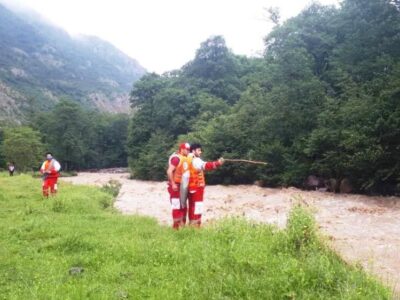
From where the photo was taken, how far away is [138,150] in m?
58.4

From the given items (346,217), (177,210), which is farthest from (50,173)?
(346,217)

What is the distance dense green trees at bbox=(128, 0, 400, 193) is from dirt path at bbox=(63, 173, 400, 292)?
2.02 m

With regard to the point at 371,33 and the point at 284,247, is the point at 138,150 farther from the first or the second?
the point at 284,247

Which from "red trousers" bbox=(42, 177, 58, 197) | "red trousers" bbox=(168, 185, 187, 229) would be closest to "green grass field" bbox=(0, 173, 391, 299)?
"red trousers" bbox=(168, 185, 187, 229)

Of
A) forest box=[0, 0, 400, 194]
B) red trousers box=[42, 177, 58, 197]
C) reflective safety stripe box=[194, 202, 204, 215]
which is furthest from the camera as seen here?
forest box=[0, 0, 400, 194]

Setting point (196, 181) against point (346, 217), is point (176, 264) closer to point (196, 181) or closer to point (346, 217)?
point (196, 181)

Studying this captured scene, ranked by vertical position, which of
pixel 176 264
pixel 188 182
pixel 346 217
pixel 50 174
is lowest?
pixel 346 217

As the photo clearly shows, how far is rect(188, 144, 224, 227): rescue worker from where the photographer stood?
11.4 m

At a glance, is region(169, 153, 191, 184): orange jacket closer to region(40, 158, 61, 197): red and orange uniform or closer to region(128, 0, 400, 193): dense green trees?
region(40, 158, 61, 197): red and orange uniform

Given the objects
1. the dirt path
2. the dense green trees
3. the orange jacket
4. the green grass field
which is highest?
the dense green trees

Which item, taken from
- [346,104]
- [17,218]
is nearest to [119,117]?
[346,104]

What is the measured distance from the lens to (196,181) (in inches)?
449

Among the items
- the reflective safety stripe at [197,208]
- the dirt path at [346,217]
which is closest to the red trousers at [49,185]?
the dirt path at [346,217]

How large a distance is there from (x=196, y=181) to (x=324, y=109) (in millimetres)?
20095
